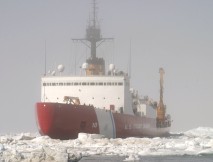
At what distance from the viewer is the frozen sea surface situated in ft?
74.0

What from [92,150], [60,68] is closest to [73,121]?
[92,150]

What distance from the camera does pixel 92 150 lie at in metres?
29.2

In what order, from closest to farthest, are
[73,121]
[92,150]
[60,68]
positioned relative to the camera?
[92,150], [73,121], [60,68]

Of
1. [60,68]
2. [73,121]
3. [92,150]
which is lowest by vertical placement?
[92,150]

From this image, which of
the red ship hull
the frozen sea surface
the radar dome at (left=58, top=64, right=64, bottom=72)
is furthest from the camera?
the radar dome at (left=58, top=64, right=64, bottom=72)

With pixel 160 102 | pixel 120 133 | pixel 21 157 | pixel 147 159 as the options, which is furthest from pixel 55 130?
pixel 160 102

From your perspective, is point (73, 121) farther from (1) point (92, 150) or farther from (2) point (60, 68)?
(2) point (60, 68)

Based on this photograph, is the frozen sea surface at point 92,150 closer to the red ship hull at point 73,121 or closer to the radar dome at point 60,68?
the red ship hull at point 73,121

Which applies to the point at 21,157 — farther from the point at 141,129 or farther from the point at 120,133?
the point at 141,129

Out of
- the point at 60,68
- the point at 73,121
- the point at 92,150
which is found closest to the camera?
the point at 92,150

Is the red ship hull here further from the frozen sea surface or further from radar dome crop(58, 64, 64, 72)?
radar dome crop(58, 64, 64, 72)

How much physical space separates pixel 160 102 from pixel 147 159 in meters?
35.8

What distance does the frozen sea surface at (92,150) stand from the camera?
888 inches

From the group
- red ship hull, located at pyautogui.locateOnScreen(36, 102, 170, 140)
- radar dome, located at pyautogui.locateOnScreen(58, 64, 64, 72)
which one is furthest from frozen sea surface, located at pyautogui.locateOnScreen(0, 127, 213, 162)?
radar dome, located at pyautogui.locateOnScreen(58, 64, 64, 72)
